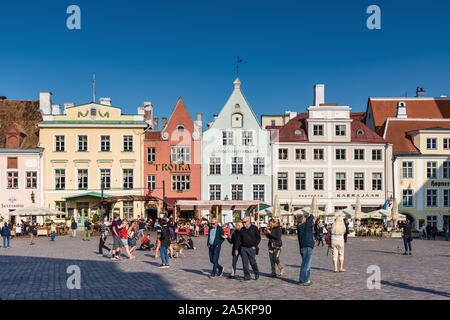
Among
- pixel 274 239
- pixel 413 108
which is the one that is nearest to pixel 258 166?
pixel 413 108

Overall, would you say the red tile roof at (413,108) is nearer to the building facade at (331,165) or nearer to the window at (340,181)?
the building facade at (331,165)

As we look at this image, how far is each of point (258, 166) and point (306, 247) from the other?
3649 centimetres

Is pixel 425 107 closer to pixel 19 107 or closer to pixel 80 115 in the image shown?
pixel 80 115

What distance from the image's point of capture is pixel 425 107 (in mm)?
57062

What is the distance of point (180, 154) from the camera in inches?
2004

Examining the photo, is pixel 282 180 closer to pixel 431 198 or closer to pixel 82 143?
pixel 431 198

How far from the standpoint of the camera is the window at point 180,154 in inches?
2003

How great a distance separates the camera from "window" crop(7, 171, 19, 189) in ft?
161

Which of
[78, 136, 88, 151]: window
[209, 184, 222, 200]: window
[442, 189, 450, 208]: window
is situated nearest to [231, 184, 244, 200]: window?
[209, 184, 222, 200]: window

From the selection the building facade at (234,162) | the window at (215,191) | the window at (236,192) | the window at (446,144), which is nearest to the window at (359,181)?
the building facade at (234,162)

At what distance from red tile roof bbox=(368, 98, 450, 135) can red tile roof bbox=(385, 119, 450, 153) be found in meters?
2.14

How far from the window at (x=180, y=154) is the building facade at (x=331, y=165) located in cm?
771

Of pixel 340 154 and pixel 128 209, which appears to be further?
pixel 340 154

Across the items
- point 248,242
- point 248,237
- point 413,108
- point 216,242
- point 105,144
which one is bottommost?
point 216,242
